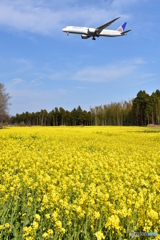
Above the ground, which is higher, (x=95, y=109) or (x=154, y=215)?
(x=95, y=109)

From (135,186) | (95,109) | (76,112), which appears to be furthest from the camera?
(95,109)

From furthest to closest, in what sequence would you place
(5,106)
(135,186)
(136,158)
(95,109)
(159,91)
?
1. (95,109)
2. (159,91)
3. (5,106)
4. (136,158)
5. (135,186)

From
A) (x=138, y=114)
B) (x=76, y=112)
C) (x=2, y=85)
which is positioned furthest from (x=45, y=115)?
(x=2, y=85)

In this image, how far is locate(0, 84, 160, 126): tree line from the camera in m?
88.2

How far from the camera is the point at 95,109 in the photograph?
127m

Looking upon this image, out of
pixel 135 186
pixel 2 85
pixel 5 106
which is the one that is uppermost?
pixel 2 85

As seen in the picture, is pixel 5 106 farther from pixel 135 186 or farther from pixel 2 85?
pixel 135 186

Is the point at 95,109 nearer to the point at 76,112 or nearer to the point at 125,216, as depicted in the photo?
the point at 76,112

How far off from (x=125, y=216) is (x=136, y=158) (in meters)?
8.76

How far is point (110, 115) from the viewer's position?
385 ft

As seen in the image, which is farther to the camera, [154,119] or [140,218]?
[154,119]

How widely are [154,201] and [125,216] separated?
3.99 feet

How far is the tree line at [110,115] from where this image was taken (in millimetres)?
88188

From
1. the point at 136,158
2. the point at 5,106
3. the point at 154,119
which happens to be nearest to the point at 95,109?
the point at 154,119
